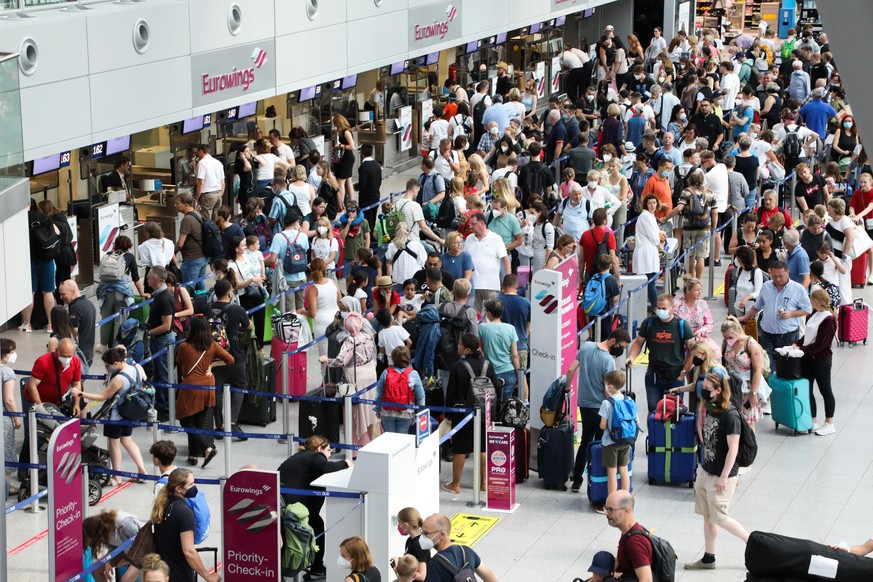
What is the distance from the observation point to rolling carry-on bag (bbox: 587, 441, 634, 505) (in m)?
10.7

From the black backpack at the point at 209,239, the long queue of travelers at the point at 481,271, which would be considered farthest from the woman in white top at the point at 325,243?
the black backpack at the point at 209,239

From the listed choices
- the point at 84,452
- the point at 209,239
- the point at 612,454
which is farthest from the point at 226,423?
the point at 209,239

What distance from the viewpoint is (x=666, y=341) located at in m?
11.8

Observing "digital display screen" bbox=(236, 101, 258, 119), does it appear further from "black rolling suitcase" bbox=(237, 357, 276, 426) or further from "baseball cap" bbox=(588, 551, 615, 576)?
"baseball cap" bbox=(588, 551, 615, 576)

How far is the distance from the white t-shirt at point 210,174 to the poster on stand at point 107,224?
120cm

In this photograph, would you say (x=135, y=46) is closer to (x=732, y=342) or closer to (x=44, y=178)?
(x=44, y=178)

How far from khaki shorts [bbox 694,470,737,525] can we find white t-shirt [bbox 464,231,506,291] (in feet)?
16.1

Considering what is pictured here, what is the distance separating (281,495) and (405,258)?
5443 mm

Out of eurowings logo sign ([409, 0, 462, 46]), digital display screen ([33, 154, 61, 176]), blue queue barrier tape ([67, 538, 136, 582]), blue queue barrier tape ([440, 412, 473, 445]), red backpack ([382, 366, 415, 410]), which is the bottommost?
blue queue barrier tape ([440, 412, 473, 445])

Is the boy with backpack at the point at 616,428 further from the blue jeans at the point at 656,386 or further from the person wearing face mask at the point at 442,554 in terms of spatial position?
the person wearing face mask at the point at 442,554

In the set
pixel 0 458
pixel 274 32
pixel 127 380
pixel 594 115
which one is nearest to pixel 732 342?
pixel 127 380

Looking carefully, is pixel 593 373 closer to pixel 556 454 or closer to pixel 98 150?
pixel 556 454

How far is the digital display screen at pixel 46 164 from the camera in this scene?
15703mm

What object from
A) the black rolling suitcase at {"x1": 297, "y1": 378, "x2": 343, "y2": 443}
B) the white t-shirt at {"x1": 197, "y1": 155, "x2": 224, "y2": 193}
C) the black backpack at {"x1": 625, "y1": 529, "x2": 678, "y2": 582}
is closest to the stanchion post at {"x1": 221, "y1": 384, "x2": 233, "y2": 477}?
the black rolling suitcase at {"x1": 297, "y1": 378, "x2": 343, "y2": 443}
